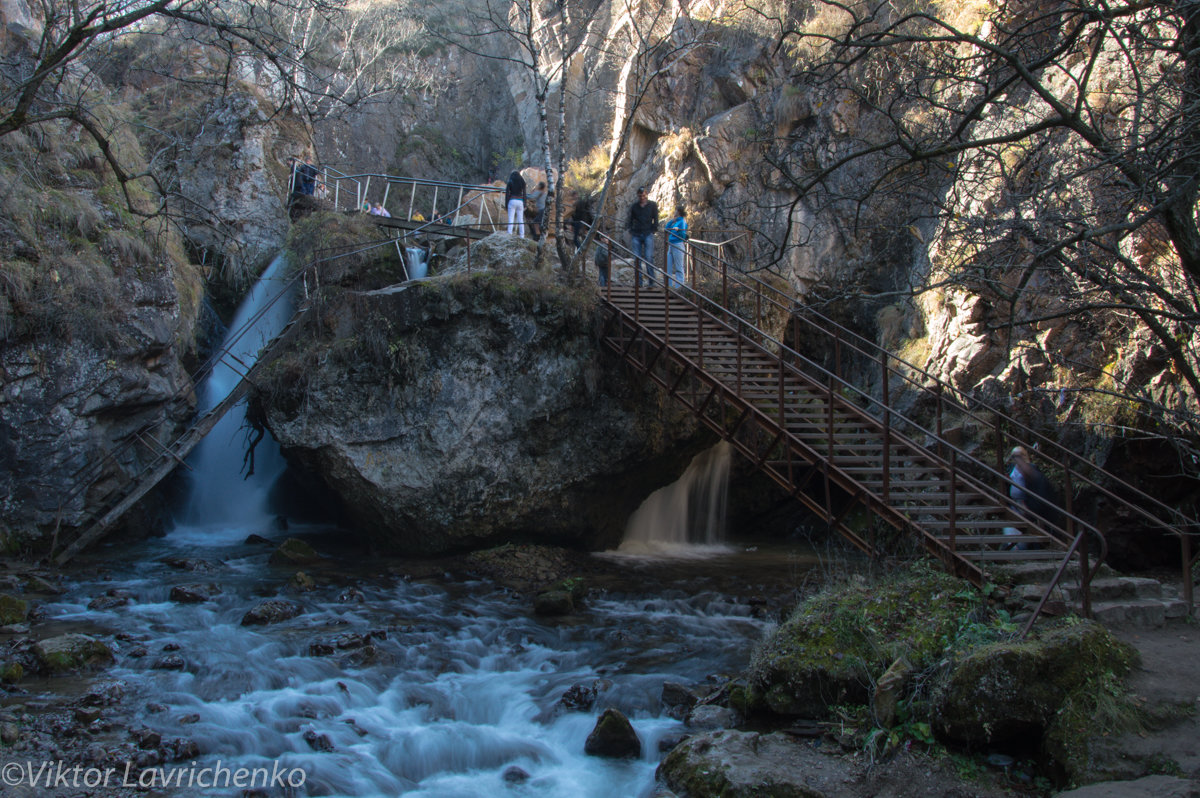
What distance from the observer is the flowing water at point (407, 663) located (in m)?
6.21

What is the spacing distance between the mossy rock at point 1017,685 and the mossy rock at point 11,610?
29.2ft

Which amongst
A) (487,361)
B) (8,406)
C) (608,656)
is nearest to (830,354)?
(487,361)

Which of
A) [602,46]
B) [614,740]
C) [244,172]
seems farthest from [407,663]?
[602,46]

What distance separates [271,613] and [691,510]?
850 centimetres

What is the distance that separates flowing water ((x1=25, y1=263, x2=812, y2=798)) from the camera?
20.4 ft

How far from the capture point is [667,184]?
20516 millimetres

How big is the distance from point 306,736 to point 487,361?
7.01 metres

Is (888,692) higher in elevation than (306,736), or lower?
higher

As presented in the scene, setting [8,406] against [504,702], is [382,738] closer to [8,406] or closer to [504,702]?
A: [504,702]

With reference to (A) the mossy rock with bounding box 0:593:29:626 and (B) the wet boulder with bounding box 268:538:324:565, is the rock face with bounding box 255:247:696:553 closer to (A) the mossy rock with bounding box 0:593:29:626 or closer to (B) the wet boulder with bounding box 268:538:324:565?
(B) the wet boulder with bounding box 268:538:324:565

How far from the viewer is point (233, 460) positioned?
51.3 ft

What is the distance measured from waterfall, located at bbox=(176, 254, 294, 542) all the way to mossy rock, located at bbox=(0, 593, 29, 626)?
546cm

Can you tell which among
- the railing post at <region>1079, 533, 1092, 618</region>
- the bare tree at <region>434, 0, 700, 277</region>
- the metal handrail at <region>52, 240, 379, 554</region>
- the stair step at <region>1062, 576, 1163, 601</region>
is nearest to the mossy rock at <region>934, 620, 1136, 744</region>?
the railing post at <region>1079, 533, 1092, 618</region>

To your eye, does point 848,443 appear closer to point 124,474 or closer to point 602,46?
point 124,474
